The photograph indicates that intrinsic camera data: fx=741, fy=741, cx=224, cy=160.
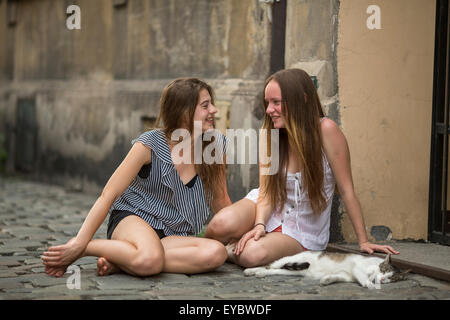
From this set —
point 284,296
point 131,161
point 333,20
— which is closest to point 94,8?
point 333,20

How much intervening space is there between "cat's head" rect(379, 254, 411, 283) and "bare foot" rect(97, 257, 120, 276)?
65.9 inches

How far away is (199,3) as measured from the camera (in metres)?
8.39

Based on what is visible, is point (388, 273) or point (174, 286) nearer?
point (174, 286)

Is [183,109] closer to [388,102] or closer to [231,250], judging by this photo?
[231,250]

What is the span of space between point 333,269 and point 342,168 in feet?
2.34

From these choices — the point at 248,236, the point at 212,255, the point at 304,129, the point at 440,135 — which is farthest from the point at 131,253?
the point at 440,135

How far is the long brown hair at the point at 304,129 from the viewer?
4.99 meters

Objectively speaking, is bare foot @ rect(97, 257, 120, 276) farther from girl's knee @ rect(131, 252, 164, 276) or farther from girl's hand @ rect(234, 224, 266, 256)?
girl's hand @ rect(234, 224, 266, 256)

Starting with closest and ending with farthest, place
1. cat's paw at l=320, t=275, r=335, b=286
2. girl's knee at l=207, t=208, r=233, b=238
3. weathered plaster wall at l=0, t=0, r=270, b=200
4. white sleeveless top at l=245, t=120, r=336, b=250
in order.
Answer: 1. cat's paw at l=320, t=275, r=335, b=286
2. girl's knee at l=207, t=208, r=233, b=238
3. white sleeveless top at l=245, t=120, r=336, b=250
4. weathered plaster wall at l=0, t=0, r=270, b=200

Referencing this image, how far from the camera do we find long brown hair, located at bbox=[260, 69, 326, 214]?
499cm

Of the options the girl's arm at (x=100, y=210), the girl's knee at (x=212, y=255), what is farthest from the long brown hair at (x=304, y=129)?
the girl's arm at (x=100, y=210)

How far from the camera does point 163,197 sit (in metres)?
5.04

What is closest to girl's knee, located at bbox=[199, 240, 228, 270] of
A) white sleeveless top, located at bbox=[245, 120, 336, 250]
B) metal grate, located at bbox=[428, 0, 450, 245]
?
white sleeveless top, located at bbox=[245, 120, 336, 250]
